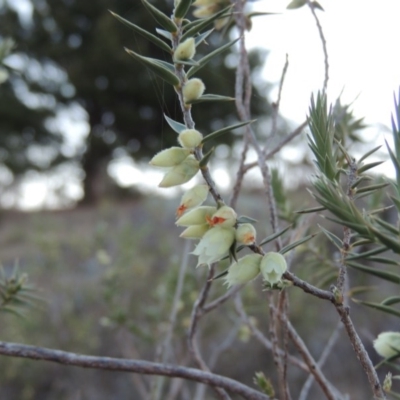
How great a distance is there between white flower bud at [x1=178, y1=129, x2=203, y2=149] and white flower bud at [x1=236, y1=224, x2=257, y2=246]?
81mm

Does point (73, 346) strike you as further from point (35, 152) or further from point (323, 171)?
point (35, 152)

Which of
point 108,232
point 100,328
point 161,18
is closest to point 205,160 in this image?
point 161,18

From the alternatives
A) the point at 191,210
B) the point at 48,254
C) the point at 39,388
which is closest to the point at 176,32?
the point at 191,210

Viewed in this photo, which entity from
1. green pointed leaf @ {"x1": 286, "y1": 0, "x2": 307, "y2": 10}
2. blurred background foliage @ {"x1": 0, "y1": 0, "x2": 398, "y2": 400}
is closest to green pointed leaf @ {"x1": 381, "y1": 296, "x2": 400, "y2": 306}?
blurred background foliage @ {"x1": 0, "y1": 0, "x2": 398, "y2": 400}

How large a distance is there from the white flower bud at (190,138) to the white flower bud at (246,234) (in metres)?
0.08

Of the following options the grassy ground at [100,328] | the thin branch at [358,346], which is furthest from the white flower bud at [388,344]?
the grassy ground at [100,328]

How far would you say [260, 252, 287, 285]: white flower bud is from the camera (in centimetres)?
48

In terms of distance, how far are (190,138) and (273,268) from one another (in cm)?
13

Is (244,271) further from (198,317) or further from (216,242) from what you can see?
(198,317)

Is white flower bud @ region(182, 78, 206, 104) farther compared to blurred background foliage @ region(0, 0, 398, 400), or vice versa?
blurred background foliage @ region(0, 0, 398, 400)

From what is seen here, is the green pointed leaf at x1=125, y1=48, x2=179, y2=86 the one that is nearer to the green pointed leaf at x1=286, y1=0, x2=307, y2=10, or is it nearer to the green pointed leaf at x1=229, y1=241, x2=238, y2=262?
the green pointed leaf at x1=229, y1=241, x2=238, y2=262

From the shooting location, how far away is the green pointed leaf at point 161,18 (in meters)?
0.52

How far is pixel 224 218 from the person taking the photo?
19.0 inches

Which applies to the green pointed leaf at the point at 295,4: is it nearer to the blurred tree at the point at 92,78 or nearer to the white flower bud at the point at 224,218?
the white flower bud at the point at 224,218
